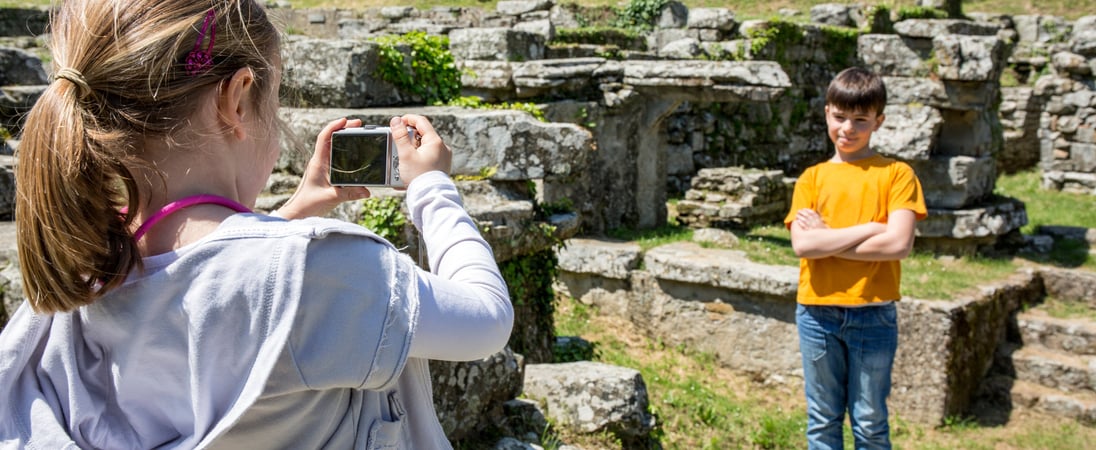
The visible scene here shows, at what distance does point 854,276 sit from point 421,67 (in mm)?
2164

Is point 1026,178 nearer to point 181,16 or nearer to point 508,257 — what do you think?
point 508,257

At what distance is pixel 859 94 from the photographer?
3.74 meters

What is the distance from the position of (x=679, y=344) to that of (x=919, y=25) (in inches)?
150

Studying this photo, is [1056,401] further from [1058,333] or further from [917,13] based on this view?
[917,13]

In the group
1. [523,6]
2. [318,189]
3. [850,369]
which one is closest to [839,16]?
[523,6]

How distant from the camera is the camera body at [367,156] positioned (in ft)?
5.15

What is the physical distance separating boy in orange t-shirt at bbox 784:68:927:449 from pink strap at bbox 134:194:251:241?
9.01ft

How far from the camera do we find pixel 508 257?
407 cm

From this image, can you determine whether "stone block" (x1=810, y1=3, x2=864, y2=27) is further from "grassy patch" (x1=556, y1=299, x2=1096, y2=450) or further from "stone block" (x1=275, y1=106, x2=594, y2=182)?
"stone block" (x1=275, y1=106, x2=594, y2=182)

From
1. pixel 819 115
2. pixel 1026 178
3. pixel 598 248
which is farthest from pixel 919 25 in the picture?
pixel 1026 178

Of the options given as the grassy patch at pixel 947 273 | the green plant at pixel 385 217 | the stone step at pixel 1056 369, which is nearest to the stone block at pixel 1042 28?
the grassy patch at pixel 947 273

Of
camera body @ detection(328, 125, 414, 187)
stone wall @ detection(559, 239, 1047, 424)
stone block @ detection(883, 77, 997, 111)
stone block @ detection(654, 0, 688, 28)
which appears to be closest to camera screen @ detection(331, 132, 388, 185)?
camera body @ detection(328, 125, 414, 187)

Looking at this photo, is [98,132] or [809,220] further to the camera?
[809,220]

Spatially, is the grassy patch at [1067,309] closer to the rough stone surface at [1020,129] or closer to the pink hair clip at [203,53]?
the rough stone surface at [1020,129]
